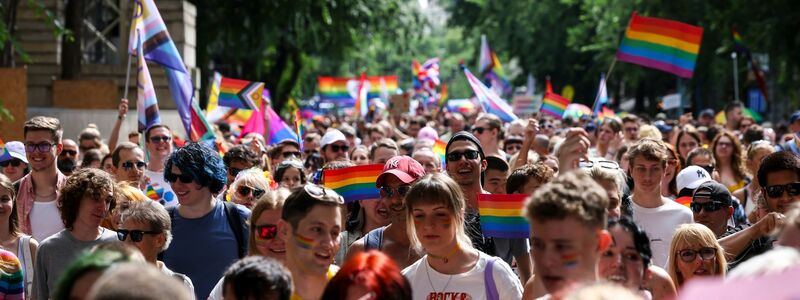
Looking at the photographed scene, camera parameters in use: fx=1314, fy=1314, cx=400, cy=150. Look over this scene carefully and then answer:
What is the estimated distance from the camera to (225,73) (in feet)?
112

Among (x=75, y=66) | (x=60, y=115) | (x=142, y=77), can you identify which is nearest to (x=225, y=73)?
(x=75, y=66)

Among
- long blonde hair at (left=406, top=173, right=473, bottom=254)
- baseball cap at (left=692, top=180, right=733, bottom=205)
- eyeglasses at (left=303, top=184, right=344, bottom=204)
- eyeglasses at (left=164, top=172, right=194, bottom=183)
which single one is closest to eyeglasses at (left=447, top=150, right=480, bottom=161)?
baseball cap at (left=692, top=180, right=733, bottom=205)

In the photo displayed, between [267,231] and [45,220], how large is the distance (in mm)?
2421

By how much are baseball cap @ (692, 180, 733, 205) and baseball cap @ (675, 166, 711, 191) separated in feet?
2.29

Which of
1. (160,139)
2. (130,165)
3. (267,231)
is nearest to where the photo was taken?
(267,231)

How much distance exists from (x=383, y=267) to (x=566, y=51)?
1791 inches

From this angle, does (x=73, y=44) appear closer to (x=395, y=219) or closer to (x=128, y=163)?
(x=128, y=163)

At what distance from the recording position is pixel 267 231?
6.10m

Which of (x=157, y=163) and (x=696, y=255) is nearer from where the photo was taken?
(x=696, y=255)

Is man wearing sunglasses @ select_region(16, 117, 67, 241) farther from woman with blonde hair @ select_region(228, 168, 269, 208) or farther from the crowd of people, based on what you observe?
woman with blonde hair @ select_region(228, 168, 269, 208)

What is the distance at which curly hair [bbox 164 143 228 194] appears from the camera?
692 cm

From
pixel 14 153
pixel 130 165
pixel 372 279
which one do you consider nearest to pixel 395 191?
pixel 372 279

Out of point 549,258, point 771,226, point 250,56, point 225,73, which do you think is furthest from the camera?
point 225,73

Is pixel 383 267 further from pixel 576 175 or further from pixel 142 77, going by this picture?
pixel 142 77
